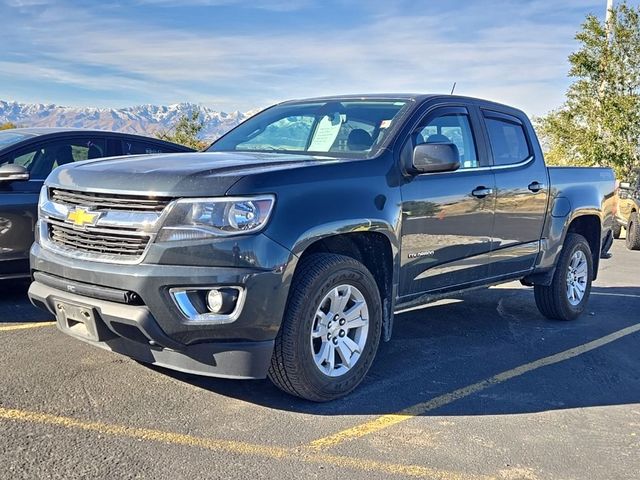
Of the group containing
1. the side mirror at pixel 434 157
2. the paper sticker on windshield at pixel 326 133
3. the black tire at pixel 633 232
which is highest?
the paper sticker on windshield at pixel 326 133

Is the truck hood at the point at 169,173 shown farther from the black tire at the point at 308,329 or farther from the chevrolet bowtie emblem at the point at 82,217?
the black tire at the point at 308,329

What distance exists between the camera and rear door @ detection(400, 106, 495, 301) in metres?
4.43

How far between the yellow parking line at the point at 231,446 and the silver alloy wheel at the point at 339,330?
2.26 ft

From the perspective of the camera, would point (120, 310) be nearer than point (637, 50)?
Yes

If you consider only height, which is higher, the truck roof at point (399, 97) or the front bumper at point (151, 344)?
the truck roof at point (399, 97)

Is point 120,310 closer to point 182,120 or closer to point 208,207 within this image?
point 208,207

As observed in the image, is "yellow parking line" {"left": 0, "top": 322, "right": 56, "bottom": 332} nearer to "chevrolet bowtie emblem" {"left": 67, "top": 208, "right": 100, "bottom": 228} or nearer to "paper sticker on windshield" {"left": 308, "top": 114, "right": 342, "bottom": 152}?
"chevrolet bowtie emblem" {"left": 67, "top": 208, "right": 100, "bottom": 228}

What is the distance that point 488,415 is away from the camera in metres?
3.93

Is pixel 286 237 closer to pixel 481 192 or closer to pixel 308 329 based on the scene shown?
pixel 308 329

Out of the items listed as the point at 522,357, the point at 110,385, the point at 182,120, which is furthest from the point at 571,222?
the point at 182,120

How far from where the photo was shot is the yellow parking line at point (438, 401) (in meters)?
3.50

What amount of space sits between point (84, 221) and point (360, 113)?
217 centimetres

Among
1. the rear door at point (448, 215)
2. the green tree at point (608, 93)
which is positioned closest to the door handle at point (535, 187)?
the rear door at point (448, 215)

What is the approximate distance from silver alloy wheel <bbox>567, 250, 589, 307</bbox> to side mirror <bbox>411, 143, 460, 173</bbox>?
2.76m
